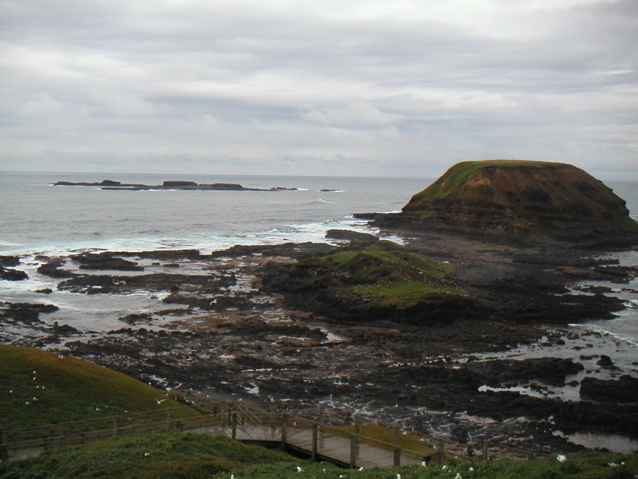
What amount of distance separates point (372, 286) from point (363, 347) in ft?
41.8

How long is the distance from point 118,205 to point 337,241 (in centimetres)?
9951

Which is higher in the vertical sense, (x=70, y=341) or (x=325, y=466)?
(x=325, y=466)

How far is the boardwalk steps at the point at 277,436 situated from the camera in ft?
62.6

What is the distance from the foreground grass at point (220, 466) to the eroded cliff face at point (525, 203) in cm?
8767

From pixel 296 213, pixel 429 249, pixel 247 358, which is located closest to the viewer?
pixel 247 358

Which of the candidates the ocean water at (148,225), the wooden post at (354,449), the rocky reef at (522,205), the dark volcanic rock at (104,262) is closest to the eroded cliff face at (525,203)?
the rocky reef at (522,205)

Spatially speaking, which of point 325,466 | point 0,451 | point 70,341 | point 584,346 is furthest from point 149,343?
point 584,346

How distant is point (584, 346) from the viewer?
4159 centimetres

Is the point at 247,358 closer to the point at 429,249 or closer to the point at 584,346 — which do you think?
the point at 584,346

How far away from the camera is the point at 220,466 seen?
16.9 m

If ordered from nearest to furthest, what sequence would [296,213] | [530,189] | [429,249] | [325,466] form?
[325,466], [429,249], [530,189], [296,213]

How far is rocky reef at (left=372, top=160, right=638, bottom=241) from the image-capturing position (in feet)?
340

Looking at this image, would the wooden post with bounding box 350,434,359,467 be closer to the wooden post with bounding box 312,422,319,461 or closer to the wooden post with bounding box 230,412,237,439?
the wooden post with bounding box 312,422,319,461

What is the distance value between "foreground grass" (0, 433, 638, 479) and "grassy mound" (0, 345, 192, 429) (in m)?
5.82
